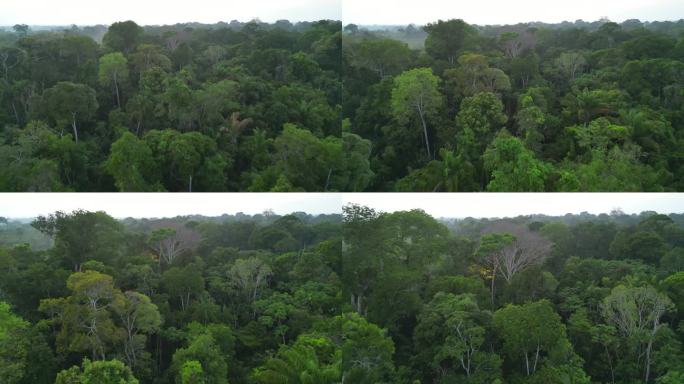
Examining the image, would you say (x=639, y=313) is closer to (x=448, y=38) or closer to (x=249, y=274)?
(x=448, y=38)

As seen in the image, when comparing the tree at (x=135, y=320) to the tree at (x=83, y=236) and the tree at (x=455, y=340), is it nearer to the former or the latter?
the tree at (x=83, y=236)

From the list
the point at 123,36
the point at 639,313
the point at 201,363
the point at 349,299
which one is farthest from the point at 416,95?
the point at 201,363

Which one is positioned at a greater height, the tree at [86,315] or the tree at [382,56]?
the tree at [382,56]

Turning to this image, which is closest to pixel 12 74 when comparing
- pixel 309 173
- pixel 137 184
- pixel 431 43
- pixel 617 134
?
pixel 137 184

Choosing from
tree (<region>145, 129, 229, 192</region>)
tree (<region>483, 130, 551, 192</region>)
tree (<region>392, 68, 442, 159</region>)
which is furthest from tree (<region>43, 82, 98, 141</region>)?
tree (<region>483, 130, 551, 192</region>)

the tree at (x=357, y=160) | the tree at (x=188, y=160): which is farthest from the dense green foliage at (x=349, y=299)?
the tree at (x=188, y=160)

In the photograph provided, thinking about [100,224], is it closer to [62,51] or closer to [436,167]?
[62,51]

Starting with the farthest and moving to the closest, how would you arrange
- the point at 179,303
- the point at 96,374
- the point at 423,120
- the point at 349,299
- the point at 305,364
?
the point at 179,303 < the point at 349,299 < the point at 423,120 < the point at 305,364 < the point at 96,374
